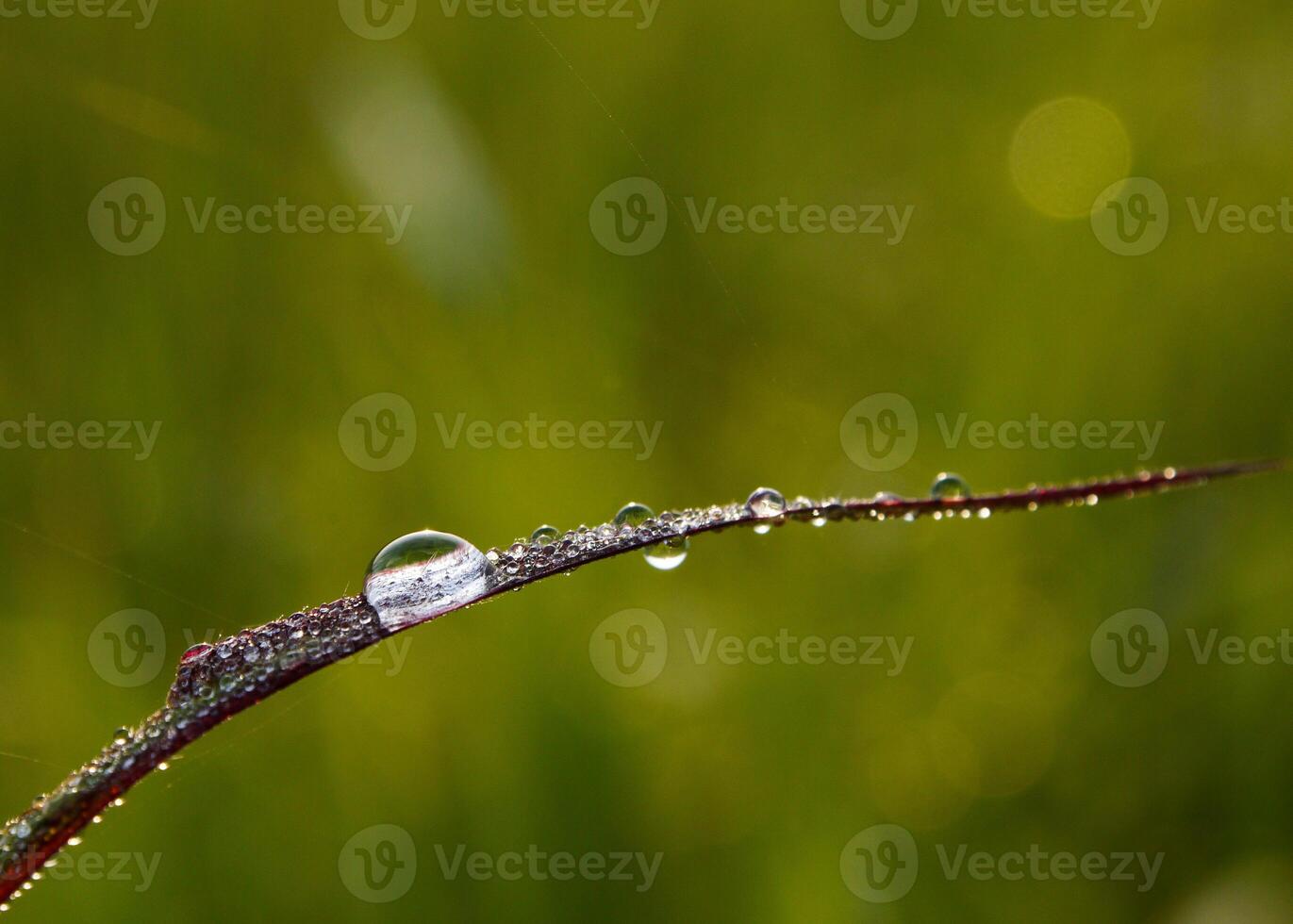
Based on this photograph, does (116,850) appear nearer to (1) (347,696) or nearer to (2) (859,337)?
(1) (347,696)

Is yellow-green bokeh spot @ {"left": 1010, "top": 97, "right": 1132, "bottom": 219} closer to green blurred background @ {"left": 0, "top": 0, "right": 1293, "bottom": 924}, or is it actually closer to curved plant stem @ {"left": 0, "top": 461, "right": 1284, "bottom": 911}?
green blurred background @ {"left": 0, "top": 0, "right": 1293, "bottom": 924}

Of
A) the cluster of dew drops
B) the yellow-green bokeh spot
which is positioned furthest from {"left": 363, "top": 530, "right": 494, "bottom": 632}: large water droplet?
the yellow-green bokeh spot

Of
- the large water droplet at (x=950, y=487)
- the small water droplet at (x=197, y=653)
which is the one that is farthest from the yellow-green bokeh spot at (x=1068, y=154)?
the small water droplet at (x=197, y=653)

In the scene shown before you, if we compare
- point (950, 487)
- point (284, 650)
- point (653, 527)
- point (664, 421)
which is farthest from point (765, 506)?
point (664, 421)

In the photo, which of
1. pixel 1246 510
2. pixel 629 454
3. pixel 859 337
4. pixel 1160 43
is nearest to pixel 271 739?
pixel 629 454

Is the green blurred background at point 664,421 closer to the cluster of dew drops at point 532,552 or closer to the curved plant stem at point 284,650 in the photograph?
the cluster of dew drops at point 532,552
